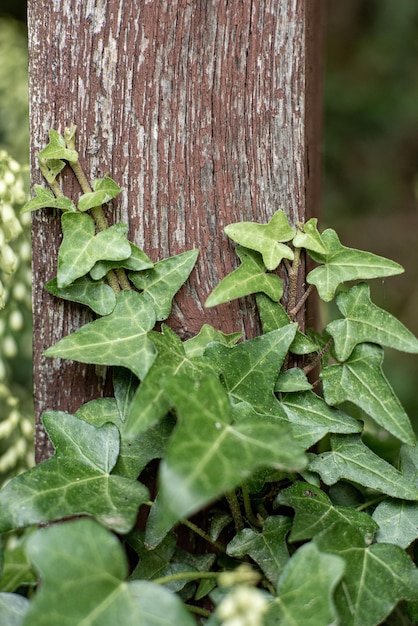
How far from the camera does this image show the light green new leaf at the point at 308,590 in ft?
2.45

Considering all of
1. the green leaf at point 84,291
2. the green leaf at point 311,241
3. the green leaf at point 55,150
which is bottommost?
the green leaf at point 84,291

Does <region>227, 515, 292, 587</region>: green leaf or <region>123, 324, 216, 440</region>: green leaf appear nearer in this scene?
<region>123, 324, 216, 440</region>: green leaf

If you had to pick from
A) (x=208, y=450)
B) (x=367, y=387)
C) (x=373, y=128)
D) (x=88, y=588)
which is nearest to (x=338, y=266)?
(x=367, y=387)

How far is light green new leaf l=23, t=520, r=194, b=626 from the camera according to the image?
0.68 meters

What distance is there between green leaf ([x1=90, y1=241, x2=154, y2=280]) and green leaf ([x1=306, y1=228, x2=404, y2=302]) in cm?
25

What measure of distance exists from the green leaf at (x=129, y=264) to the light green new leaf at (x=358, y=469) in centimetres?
40

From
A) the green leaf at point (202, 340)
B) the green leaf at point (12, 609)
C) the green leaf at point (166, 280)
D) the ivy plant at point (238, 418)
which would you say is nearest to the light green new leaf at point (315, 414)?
the ivy plant at point (238, 418)

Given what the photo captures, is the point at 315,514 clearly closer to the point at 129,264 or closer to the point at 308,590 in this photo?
the point at 308,590

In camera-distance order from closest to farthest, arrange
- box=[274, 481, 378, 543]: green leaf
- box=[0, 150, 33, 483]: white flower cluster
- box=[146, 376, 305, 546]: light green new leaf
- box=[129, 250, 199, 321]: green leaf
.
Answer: box=[146, 376, 305, 546]: light green new leaf, box=[274, 481, 378, 543]: green leaf, box=[129, 250, 199, 321]: green leaf, box=[0, 150, 33, 483]: white flower cluster

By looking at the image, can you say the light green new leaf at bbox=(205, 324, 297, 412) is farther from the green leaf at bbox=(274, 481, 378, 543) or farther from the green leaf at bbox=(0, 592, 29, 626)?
the green leaf at bbox=(0, 592, 29, 626)

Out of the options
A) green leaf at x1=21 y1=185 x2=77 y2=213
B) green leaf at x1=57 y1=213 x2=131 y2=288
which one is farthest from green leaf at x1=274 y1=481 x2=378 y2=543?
green leaf at x1=21 y1=185 x2=77 y2=213

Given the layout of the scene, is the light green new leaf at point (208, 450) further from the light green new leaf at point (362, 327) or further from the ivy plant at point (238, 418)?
the light green new leaf at point (362, 327)

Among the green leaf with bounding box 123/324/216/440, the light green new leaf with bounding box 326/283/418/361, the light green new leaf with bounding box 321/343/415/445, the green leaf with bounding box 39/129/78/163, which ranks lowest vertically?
the light green new leaf with bounding box 321/343/415/445

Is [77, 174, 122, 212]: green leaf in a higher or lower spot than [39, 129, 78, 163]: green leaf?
lower
